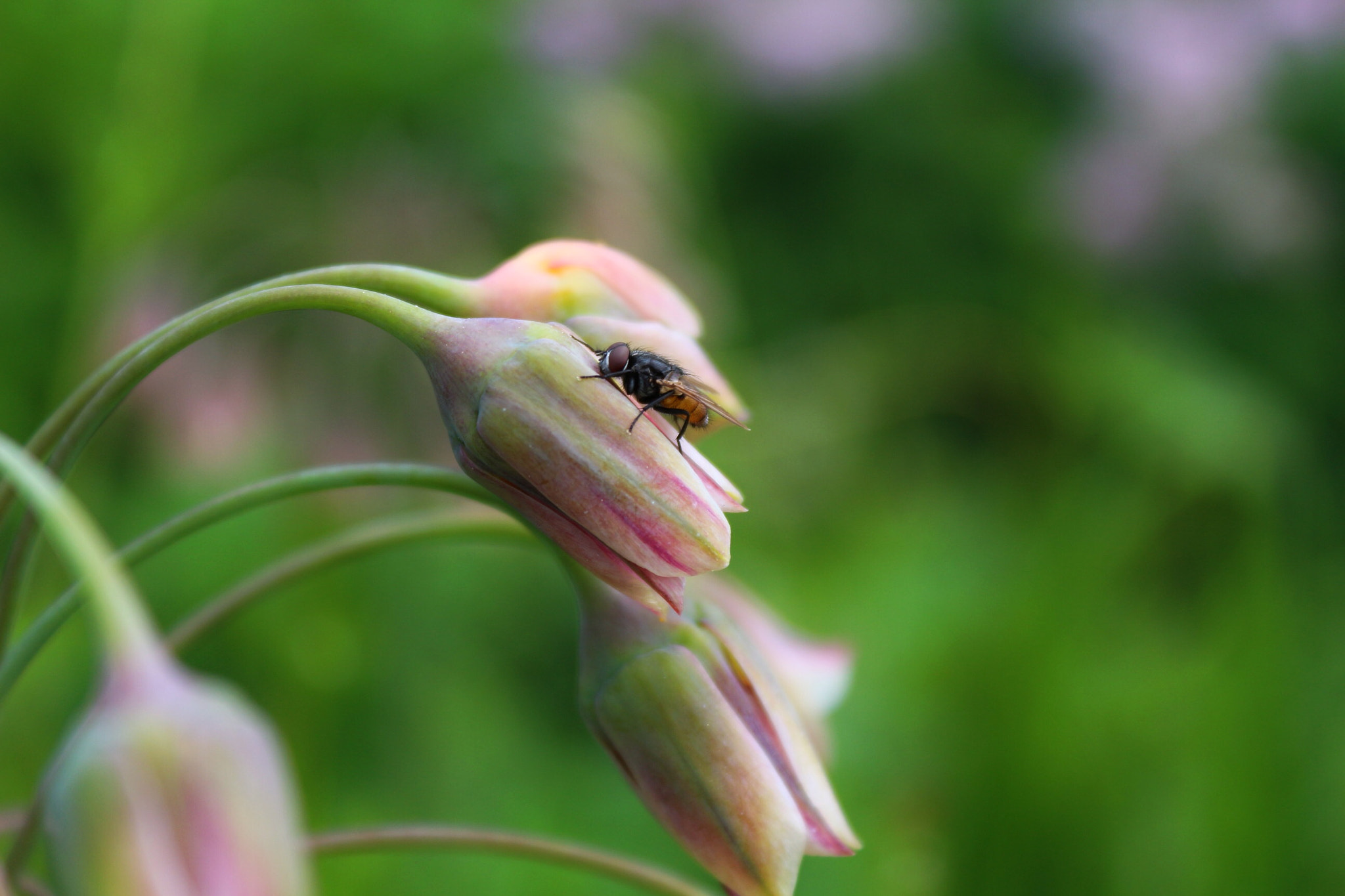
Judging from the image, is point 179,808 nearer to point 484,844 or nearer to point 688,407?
point 484,844

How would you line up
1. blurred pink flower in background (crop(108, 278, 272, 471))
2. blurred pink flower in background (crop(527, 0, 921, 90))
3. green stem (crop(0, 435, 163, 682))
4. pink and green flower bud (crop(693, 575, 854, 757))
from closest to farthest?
green stem (crop(0, 435, 163, 682))
pink and green flower bud (crop(693, 575, 854, 757))
blurred pink flower in background (crop(108, 278, 272, 471))
blurred pink flower in background (crop(527, 0, 921, 90))

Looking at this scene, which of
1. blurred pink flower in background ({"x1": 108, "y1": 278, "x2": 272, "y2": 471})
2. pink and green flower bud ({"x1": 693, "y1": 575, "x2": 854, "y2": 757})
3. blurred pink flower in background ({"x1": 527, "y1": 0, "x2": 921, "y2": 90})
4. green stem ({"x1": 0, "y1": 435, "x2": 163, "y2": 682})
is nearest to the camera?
green stem ({"x1": 0, "y1": 435, "x2": 163, "y2": 682})

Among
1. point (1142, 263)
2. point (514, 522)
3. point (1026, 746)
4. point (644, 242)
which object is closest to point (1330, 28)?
point (1142, 263)

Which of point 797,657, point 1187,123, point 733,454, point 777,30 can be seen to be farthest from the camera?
point 777,30

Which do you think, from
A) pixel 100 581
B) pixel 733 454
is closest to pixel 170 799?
pixel 100 581

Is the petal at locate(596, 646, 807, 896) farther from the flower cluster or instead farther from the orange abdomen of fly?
the orange abdomen of fly

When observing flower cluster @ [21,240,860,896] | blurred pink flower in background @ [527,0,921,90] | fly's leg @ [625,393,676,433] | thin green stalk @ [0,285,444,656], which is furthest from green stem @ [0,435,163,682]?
blurred pink flower in background @ [527,0,921,90]
